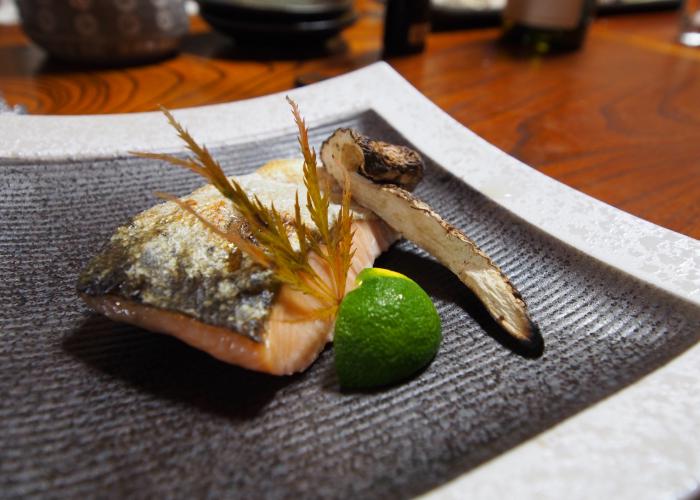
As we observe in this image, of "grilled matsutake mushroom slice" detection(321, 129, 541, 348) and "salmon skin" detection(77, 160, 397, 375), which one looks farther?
"grilled matsutake mushroom slice" detection(321, 129, 541, 348)

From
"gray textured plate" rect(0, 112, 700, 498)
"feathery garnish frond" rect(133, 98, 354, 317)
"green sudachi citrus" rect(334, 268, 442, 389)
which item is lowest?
"gray textured plate" rect(0, 112, 700, 498)

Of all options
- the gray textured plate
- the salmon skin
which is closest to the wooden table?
the gray textured plate

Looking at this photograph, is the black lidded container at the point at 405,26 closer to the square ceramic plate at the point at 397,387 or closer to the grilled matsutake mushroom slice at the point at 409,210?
the square ceramic plate at the point at 397,387

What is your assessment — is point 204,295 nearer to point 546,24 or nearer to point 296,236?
point 296,236

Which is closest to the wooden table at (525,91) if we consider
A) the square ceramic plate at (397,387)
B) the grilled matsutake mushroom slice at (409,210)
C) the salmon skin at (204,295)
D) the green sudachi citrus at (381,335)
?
the square ceramic plate at (397,387)

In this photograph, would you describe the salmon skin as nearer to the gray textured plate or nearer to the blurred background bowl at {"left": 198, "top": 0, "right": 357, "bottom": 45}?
the gray textured plate

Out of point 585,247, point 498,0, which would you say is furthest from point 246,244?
point 498,0

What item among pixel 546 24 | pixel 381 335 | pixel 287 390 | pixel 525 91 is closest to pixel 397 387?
pixel 381 335
